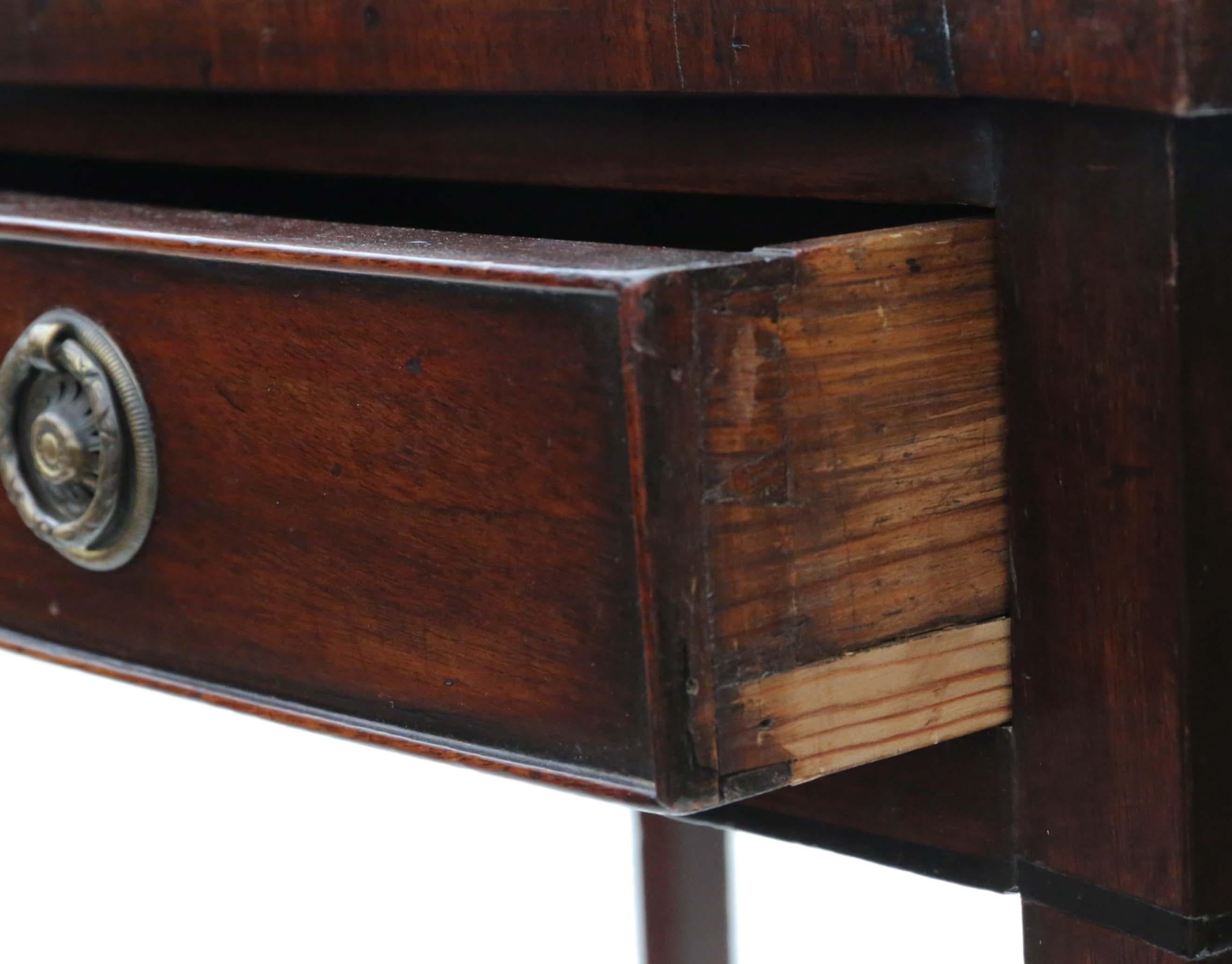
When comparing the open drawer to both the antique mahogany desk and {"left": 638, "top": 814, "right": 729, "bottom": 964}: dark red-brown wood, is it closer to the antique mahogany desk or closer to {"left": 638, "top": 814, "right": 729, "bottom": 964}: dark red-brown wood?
the antique mahogany desk

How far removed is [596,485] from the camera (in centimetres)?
51

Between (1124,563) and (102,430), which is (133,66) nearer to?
(102,430)

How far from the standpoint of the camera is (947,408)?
56 cm

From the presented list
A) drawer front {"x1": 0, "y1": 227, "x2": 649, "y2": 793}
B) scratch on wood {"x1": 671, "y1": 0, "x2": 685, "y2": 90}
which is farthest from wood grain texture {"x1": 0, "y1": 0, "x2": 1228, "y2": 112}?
drawer front {"x1": 0, "y1": 227, "x2": 649, "y2": 793}

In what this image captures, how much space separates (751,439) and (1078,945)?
0.21 m

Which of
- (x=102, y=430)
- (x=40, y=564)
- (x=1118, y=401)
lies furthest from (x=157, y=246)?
(x=1118, y=401)

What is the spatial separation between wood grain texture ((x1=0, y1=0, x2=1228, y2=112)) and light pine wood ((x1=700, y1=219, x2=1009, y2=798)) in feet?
0.17

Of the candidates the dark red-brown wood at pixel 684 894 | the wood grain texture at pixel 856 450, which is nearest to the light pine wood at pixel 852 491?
the wood grain texture at pixel 856 450

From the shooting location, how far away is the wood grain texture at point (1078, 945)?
Answer: 1.86 ft

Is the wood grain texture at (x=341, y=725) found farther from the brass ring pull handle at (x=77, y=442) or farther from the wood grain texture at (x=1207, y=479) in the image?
the wood grain texture at (x=1207, y=479)

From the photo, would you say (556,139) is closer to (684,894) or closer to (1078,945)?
(1078,945)

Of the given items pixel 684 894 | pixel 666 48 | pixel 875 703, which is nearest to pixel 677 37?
pixel 666 48

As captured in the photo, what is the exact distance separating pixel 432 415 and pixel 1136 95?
210mm

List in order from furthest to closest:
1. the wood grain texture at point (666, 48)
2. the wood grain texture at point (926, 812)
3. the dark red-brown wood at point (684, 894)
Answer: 1. the dark red-brown wood at point (684, 894)
2. the wood grain texture at point (926, 812)
3. the wood grain texture at point (666, 48)
